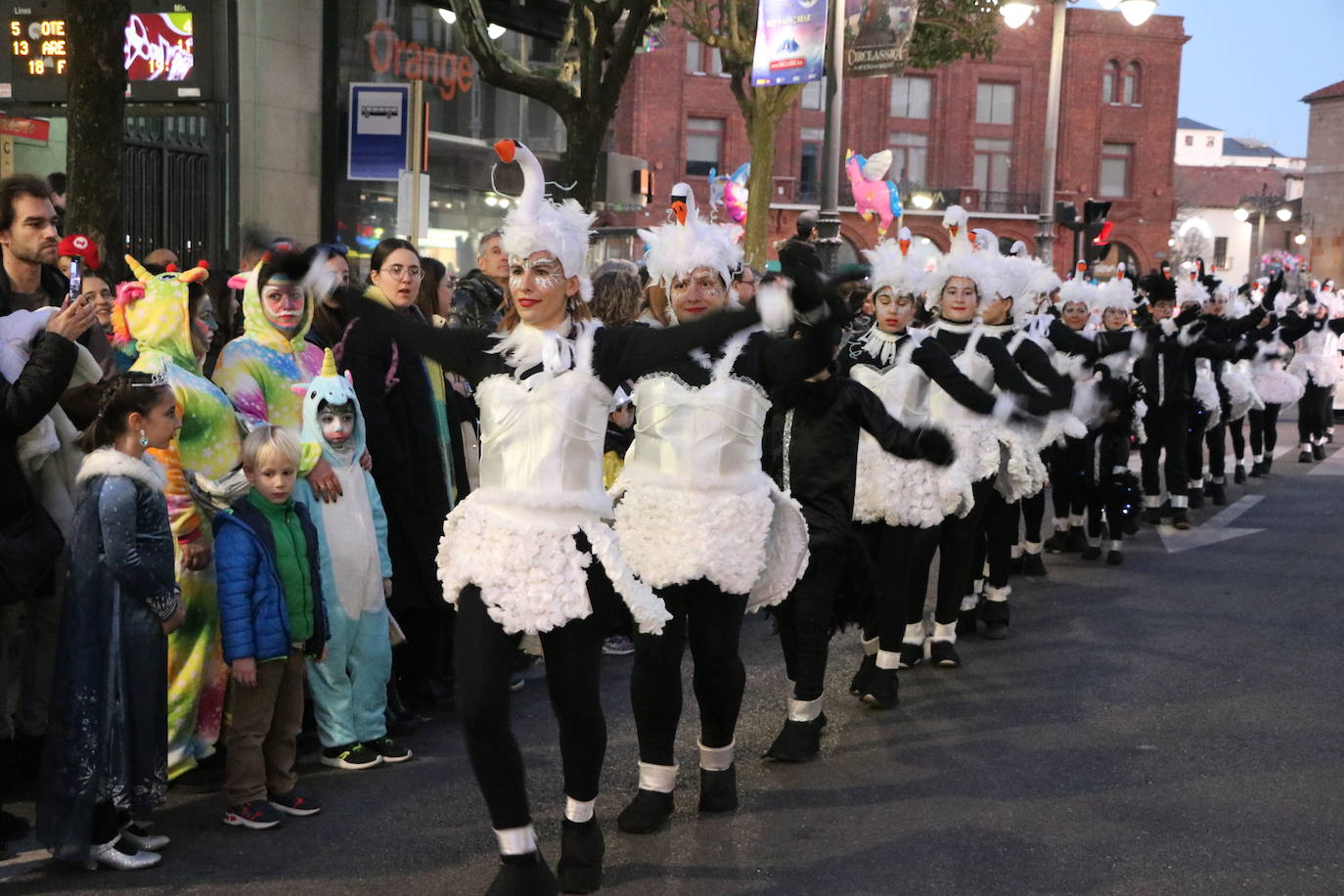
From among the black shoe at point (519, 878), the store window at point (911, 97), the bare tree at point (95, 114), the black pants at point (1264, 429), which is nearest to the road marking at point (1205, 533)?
the black pants at point (1264, 429)

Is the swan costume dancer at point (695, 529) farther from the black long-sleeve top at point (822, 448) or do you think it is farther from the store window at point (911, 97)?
the store window at point (911, 97)

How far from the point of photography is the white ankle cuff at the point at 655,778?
5230 mm

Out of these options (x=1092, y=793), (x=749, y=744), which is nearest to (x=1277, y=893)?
(x=1092, y=793)

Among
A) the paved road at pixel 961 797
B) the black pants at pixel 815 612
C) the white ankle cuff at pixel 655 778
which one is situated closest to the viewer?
the paved road at pixel 961 797

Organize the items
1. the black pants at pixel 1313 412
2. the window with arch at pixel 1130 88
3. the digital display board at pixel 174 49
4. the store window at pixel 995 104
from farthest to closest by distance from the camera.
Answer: the window with arch at pixel 1130 88, the store window at pixel 995 104, the black pants at pixel 1313 412, the digital display board at pixel 174 49

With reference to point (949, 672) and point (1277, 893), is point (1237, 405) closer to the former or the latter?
point (949, 672)

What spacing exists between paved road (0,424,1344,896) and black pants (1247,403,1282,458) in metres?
8.53

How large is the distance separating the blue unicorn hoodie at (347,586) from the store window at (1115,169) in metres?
56.6

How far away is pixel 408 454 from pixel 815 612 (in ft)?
6.52

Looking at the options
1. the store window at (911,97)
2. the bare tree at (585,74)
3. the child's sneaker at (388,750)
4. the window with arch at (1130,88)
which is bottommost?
the child's sneaker at (388,750)

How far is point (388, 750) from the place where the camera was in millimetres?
6062

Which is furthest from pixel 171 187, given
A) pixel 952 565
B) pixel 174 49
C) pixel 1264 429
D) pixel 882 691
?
pixel 1264 429

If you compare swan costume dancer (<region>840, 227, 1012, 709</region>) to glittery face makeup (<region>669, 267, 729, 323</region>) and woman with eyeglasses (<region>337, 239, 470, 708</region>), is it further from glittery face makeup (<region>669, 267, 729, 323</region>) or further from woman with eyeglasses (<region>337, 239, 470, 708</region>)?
woman with eyeglasses (<region>337, 239, 470, 708</region>)

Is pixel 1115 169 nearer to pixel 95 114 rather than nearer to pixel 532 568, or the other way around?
pixel 95 114
